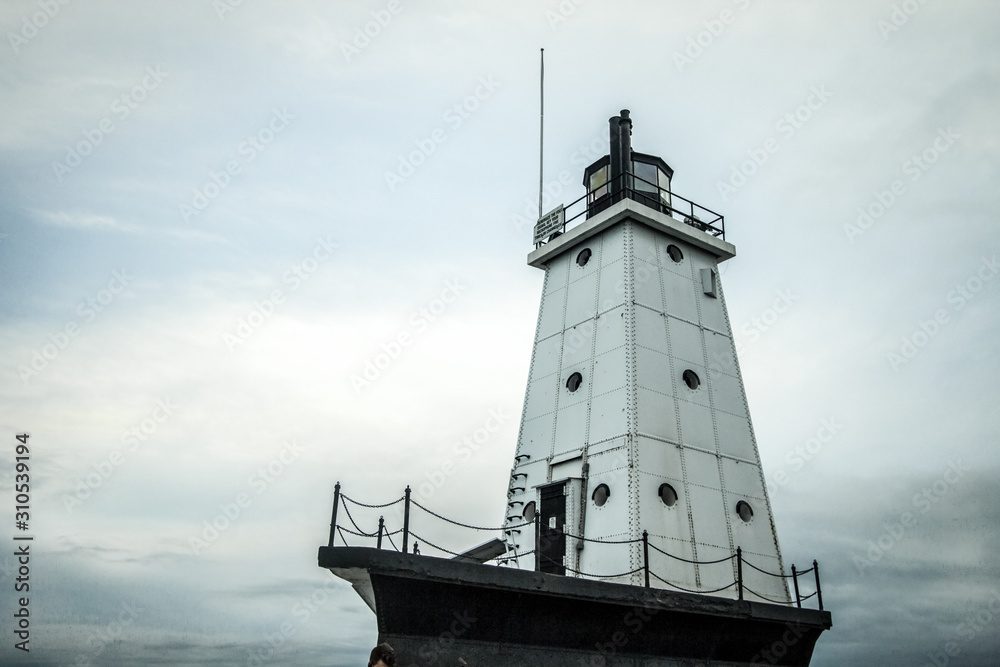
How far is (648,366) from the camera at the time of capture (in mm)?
19719

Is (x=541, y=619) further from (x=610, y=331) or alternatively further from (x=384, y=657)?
(x=610, y=331)

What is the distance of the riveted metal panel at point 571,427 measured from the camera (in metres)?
19.6

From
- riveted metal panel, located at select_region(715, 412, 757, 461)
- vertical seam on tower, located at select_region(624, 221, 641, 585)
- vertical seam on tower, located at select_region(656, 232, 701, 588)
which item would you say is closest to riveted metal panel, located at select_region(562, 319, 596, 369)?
vertical seam on tower, located at select_region(624, 221, 641, 585)

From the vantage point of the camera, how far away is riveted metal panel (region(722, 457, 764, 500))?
775 inches

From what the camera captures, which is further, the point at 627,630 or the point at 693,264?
the point at 693,264

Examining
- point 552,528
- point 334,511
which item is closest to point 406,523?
point 334,511

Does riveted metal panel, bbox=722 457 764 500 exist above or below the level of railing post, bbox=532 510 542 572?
above

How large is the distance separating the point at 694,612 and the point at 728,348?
805 centimetres

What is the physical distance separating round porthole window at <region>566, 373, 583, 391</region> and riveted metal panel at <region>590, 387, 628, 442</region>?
2.91 feet

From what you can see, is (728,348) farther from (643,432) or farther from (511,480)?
(511,480)

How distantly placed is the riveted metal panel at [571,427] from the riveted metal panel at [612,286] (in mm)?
2759

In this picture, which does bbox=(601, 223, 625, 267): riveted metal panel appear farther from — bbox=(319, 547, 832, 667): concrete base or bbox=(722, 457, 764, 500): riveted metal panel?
bbox=(319, 547, 832, 667): concrete base

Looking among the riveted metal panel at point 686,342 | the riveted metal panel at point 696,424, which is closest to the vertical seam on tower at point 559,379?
the riveted metal panel at point 686,342

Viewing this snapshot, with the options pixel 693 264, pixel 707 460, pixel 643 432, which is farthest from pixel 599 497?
pixel 693 264
